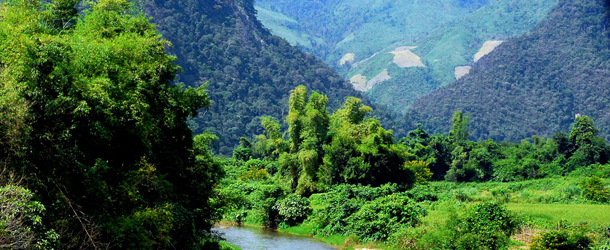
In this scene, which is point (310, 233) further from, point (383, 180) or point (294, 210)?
point (383, 180)

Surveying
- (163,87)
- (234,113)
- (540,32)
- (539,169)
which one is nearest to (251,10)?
(234,113)

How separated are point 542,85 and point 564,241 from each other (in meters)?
173

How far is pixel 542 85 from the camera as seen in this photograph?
595 ft

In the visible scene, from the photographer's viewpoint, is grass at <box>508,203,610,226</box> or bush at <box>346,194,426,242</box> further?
bush at <box>346,194,426,242</box>

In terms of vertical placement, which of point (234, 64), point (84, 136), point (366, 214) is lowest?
point (366, 214)

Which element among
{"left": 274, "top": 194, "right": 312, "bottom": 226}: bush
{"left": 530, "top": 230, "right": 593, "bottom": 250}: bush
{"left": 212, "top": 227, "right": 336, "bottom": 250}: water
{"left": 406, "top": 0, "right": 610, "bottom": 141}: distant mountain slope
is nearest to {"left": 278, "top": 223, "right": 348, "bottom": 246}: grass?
{"left": 212, "top": 227, "right": 336, "bottom": 250}: water

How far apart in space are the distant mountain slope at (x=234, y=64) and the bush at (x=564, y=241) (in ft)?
289

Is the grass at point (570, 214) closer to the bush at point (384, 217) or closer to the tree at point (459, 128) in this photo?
the bush at point (384, 217)

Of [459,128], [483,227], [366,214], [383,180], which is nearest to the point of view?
[483,227]

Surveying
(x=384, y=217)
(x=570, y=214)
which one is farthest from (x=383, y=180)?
(x=570, y=214)

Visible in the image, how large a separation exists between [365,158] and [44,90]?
36156mm

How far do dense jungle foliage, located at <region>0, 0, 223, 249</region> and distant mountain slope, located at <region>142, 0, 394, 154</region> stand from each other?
84543mm

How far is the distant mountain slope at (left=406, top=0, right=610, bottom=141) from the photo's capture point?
558 feet

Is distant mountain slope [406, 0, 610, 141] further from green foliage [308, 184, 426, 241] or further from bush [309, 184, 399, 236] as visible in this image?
green foliage [308, 184, 426, 241]
